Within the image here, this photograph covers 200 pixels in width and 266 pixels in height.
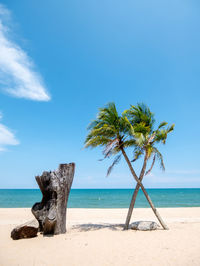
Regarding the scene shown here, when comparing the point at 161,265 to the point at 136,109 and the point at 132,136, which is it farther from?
the point at 136,109

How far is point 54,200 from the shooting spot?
721cm

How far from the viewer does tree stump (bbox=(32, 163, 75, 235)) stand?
701 centimetres

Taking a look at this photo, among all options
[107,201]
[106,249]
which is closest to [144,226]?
[106,249]

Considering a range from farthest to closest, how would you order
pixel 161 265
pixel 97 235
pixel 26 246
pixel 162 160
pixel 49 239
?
pixel 162 160 < pixel 97 235 < pixel 49 239 < pixel 26 246 < pixel 161 265

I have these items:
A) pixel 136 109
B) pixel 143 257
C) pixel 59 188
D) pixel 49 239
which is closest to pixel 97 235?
pixel 49 239

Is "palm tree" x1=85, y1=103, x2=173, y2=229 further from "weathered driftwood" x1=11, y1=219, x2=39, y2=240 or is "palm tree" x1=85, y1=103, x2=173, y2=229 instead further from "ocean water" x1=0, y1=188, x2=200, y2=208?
"ocean water" x1=0, y1=188, x2=200, y2=208

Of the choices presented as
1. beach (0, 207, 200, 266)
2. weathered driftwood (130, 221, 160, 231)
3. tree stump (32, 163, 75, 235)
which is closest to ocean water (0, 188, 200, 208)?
weathered driftwood (130, 221, 160, 231)

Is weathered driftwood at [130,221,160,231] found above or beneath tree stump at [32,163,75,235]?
beneath

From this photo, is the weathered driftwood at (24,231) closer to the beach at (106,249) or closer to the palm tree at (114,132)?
the beach at (106,249)

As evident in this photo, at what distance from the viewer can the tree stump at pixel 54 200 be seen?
701cm

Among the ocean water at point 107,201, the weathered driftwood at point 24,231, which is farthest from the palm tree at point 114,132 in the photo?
the ocean water at point 107,201

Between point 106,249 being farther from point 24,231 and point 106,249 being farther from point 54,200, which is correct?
point 24,231

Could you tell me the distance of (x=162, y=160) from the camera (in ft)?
26.9

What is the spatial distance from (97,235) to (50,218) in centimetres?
176
